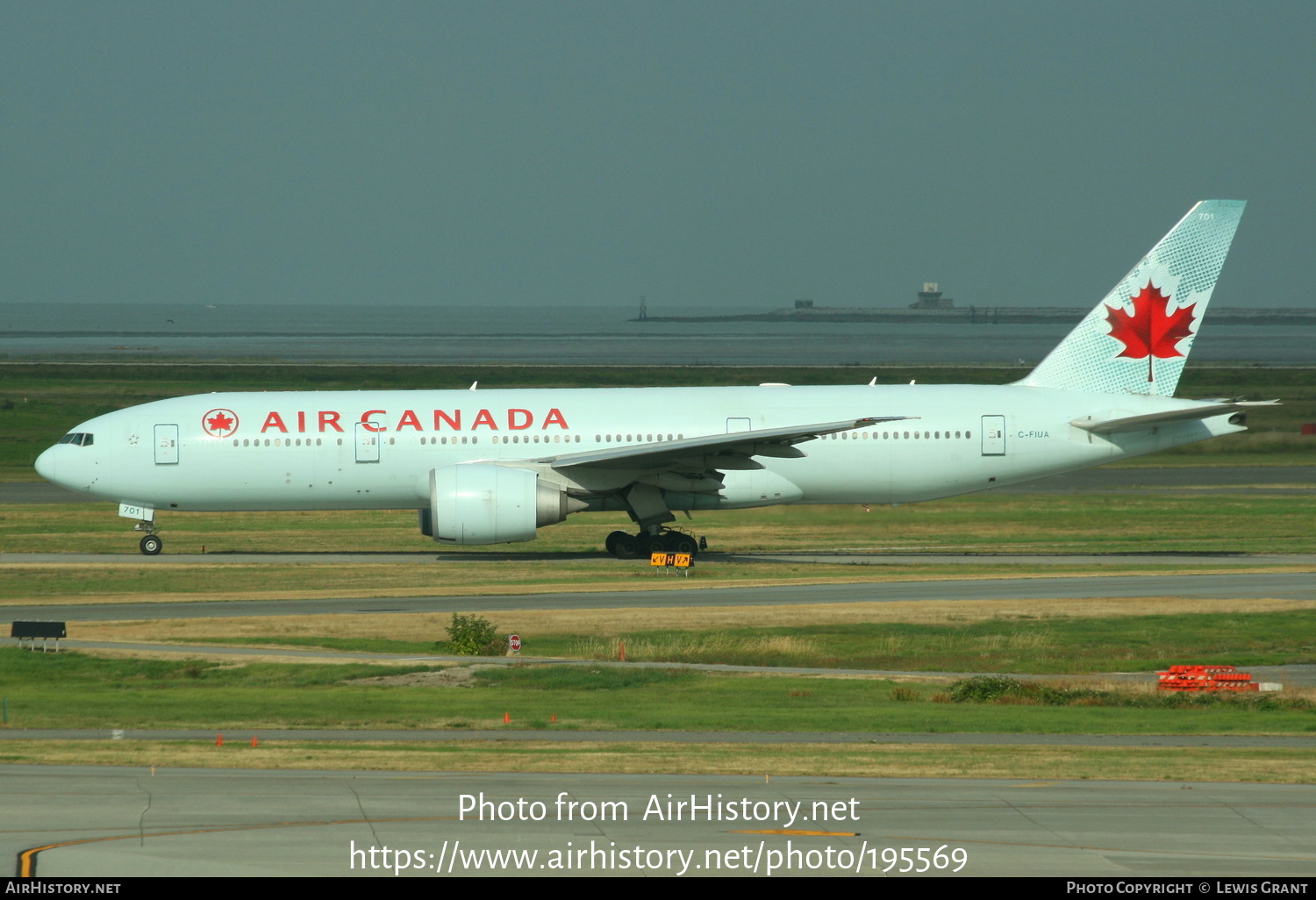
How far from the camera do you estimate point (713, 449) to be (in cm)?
3550

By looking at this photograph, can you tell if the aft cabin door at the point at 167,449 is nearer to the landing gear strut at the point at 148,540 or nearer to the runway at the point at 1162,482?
the landing gear strut at the point at 148,540

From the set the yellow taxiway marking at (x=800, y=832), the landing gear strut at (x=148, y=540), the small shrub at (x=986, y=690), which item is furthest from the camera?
the landing gear strut at (x=148, y=540)

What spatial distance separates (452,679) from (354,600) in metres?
8.69

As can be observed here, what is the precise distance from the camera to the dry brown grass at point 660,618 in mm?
26703

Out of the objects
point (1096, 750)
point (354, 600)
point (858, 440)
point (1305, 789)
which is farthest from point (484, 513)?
point (1305, 789)

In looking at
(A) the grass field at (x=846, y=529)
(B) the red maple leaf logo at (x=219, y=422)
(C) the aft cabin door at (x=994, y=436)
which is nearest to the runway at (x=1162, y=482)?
(A) the grass field at (x=846, y=529)

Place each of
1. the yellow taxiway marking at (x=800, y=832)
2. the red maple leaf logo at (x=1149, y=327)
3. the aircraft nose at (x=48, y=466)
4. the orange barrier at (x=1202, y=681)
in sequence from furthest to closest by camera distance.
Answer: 1. the red maple leaf logo at (x=1149, y=327)
2. the aircraft nose at (x=48, y=466)
3. the orange barrier at (x=1202, y=681)
4. the yellow taxiway marking at (x=800, y=832)

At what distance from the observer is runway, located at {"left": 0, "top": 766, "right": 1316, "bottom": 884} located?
11211 mm

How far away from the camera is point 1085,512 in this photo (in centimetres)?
4631

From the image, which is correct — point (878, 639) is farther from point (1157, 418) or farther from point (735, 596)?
point (1157, 418)

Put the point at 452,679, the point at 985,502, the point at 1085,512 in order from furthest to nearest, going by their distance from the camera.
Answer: the point at 985,502
the point at 1085,512
the point at 452,679

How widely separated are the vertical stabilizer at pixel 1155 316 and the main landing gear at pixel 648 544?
38.1 ft

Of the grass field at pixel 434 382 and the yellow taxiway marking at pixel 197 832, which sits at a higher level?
the grass field at pixel 434 382

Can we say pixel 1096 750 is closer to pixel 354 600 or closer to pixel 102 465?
pixel 354 600
